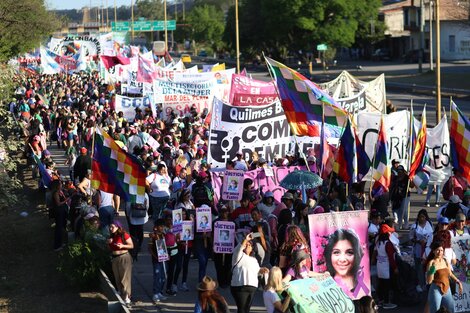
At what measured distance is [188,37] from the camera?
14525 cm

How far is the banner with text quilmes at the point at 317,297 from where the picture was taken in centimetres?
949

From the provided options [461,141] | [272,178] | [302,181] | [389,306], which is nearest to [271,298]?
[389,306]

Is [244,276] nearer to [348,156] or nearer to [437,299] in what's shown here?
[437,299]

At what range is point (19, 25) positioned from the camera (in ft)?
121

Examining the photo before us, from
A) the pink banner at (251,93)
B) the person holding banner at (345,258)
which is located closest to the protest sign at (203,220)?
the person holding banner at (345,258)

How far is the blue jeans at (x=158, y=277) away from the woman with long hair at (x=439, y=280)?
12.4 ft

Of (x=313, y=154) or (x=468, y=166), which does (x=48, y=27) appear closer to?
(x=313, y=154)

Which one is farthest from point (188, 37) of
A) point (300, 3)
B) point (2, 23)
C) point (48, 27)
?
point (2, 23)

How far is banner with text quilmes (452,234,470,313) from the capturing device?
11.8 meters

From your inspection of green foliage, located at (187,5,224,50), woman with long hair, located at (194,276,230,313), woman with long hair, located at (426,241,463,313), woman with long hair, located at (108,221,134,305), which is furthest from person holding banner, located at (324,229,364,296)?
green foliage, located at (187,5,224,50)

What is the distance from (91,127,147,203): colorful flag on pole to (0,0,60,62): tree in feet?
47.9

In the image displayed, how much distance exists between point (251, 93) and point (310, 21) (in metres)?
57.8

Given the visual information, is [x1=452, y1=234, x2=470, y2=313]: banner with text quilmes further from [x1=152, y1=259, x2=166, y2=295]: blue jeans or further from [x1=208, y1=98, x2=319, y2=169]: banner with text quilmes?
[x1=208, y1=98, x2=319, y2=169]: banner with text quilmes

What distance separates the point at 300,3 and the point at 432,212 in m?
62.7
